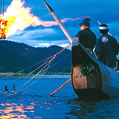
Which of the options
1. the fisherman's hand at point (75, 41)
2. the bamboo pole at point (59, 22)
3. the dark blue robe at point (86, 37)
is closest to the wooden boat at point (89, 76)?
the fisherman's hand at point (75, 41)

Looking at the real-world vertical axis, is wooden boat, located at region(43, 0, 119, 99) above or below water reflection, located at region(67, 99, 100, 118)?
above

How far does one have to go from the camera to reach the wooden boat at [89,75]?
2177cm

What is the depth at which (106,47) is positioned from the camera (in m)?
25.4

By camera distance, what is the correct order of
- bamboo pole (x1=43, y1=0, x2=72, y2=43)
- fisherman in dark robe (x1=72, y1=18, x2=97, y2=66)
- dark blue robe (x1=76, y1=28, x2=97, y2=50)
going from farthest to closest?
1. bamboo pole (x1=43, y1=0, x2=72, y2=43)
2. dark blue robe (x1=76, y1=28, x2=97, y2=50)
3. fisherman in dark robe (x1=72, y1=18, x2=97, y2=66)

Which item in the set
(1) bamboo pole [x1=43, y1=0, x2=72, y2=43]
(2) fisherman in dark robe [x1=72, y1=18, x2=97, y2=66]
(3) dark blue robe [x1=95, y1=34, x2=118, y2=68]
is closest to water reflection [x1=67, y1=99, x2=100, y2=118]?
(2) fisherman in dark robe [x1=72, y1=18, x2=97, y2=66]

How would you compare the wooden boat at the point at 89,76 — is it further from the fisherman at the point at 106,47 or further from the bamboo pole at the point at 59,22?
the bamboo pole at the point at 59,22

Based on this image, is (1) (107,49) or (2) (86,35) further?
(1) (107,49)

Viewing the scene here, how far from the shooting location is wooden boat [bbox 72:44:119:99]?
71.4 ft

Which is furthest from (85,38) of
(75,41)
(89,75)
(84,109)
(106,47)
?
(84,109)

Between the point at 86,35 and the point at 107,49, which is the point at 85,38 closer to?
the point at 86,35

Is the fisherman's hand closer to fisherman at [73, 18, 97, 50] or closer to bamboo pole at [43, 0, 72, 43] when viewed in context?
fisherman at [73, 18, 97, 50]

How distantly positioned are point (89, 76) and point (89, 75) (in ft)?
0.19

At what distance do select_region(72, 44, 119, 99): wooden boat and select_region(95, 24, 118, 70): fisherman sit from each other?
207 cm

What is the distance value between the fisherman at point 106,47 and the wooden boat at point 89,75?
1947 mm
